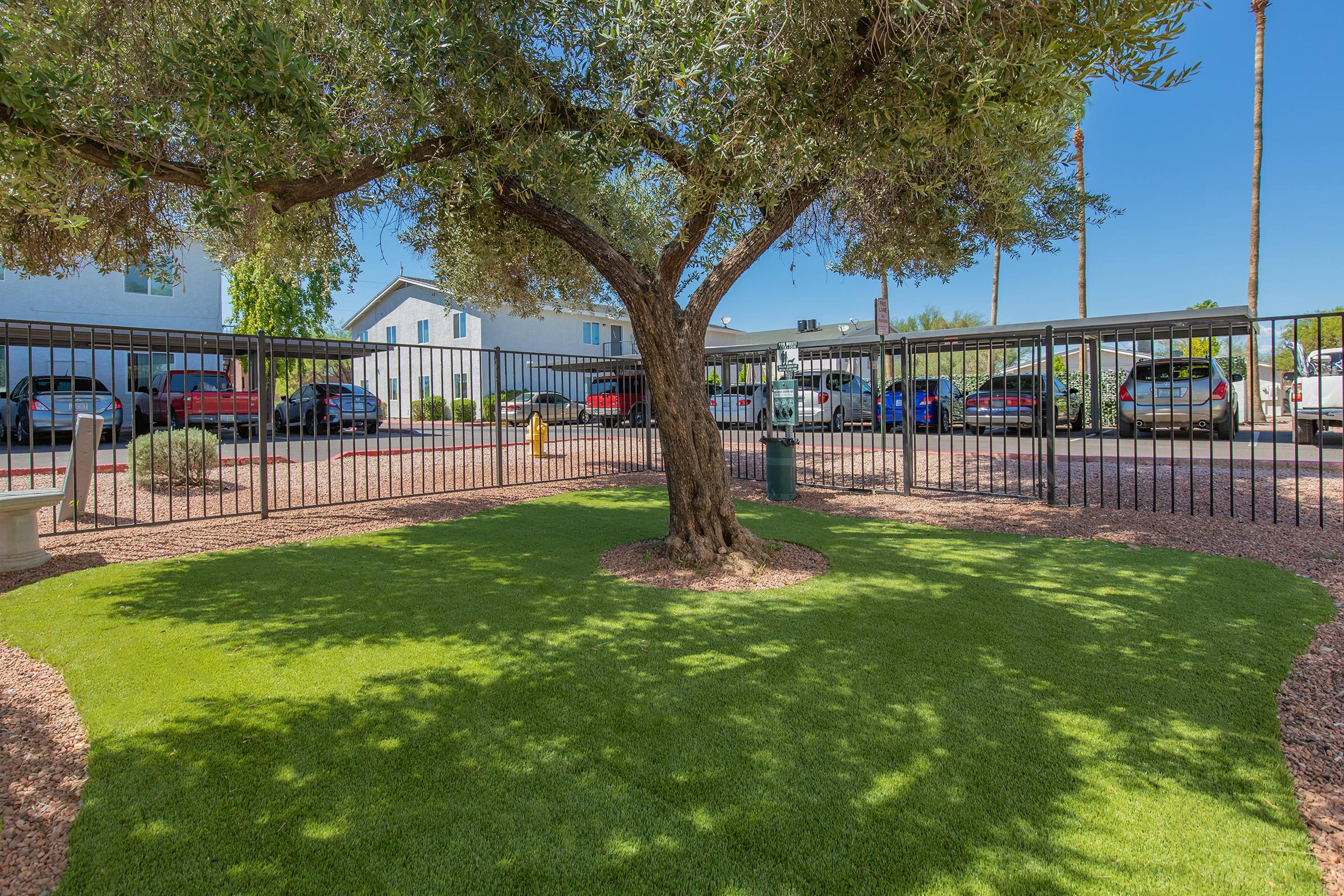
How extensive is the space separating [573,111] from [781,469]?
17.4 ft

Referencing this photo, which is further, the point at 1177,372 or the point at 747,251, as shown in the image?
the point at 1177,372

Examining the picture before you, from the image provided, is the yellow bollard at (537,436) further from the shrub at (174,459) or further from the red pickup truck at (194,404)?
the red pickup truck at (194,404)

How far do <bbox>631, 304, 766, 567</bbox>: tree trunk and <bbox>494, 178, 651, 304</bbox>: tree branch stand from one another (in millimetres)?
256

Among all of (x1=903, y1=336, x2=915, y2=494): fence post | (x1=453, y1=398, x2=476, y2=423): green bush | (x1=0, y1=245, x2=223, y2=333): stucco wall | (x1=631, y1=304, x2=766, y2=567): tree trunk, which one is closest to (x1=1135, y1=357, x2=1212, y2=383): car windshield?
(x1=903, y1=336, x2=915, y2=494): fence post

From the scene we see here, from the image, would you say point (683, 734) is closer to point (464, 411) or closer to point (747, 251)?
point (747, 251)

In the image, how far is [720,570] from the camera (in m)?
5.39

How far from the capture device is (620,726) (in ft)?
9.19

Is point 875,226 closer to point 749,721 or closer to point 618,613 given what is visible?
point 618,613

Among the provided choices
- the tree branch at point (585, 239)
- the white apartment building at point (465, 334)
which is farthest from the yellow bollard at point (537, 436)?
the white apartment building at point (465, 334)

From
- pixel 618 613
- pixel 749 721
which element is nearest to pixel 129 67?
pixel 618 613

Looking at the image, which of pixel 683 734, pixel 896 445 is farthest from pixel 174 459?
pixel 896 445

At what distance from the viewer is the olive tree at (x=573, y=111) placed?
3.90 meters

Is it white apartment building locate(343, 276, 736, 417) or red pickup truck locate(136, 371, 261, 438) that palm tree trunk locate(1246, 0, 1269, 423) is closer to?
white apartment building locate(343, 276, 736, 417)

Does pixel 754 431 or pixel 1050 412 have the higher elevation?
pixel 1050 412
